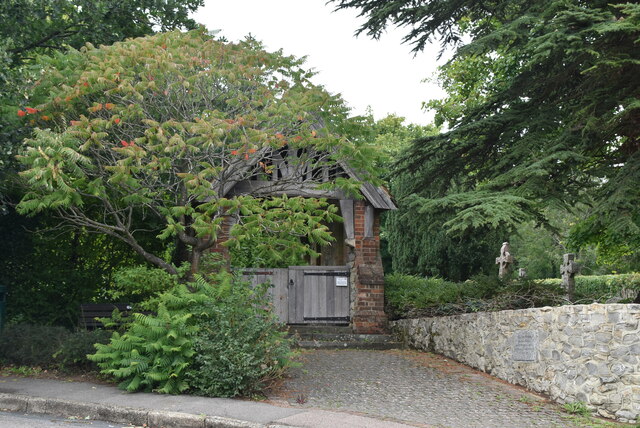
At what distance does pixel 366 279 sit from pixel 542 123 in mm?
5375

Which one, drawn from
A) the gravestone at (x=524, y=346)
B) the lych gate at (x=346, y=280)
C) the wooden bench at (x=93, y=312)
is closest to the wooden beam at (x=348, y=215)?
the lych gate at (x=346, y=280)

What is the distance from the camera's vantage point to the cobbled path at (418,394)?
7.20 metres

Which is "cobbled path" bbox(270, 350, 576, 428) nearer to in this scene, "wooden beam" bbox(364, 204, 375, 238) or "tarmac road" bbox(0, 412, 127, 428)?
"tarmac road" bbox(0, 412, 127, 428)

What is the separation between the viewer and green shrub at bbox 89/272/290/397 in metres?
7.87

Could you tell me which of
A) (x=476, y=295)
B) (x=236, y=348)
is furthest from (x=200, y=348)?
(x=476, y=295)

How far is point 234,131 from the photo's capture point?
9.11 m

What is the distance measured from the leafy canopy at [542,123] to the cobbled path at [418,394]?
2.35 m

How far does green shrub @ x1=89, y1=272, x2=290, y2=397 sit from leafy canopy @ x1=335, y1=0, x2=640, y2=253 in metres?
3.18

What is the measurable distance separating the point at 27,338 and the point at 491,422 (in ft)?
23.7

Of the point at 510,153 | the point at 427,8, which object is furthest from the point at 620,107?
the point at 427,8

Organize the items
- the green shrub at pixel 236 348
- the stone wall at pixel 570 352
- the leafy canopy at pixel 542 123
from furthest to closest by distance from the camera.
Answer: the leafy canopy at pixel 542 123 → the green shrub at pixel 236 348 → the stone wall at pixel 570 352

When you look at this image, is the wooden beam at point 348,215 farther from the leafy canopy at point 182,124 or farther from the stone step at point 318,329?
the leafy canopy at point 182,124

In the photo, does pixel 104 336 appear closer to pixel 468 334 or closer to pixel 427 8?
pixel 468 334

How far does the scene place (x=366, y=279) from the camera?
45.8ft
